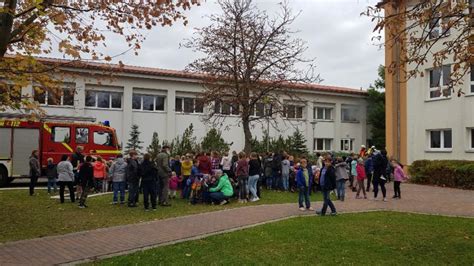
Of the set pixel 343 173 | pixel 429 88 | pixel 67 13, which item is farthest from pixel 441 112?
pixel 67 13

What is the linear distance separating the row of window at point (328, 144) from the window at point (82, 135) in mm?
22501

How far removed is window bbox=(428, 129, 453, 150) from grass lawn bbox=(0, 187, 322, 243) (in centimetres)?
1187

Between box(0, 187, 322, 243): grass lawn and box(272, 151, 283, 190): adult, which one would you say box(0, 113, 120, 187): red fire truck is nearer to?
box(0, 187, 322, 243): grass lawn

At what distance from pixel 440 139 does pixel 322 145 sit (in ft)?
51.9

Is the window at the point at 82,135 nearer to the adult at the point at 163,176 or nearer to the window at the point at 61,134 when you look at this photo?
the window at the point at 61,134

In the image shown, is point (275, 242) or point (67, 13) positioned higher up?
point (67, 13)

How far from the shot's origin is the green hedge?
20672 mm

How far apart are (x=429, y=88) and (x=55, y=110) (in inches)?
908

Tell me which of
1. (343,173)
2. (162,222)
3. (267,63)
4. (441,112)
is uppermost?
(267,63)

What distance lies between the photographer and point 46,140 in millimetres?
22141

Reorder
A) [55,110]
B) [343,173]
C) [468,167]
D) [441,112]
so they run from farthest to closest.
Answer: [55,110]
[441,112]
[468,167]
[343,173]

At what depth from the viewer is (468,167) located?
67.7ft

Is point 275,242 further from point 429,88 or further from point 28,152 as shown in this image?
point 429,88

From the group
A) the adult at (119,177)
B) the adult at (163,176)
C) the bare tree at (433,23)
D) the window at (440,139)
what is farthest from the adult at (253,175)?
the window at (440,139)
